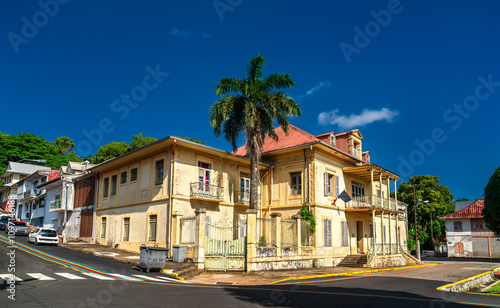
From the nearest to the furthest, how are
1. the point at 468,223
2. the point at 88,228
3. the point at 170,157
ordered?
1. the point at 170,157
2. the point at 88,228
3. the point at 468,223

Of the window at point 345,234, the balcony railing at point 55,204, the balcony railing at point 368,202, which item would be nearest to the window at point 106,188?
the balcony railing at point 55,204

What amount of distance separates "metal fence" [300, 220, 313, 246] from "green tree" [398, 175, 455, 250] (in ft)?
122

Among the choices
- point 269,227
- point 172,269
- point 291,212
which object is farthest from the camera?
point 291,212

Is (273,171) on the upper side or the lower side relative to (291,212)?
upper

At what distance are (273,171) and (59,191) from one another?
2329cm

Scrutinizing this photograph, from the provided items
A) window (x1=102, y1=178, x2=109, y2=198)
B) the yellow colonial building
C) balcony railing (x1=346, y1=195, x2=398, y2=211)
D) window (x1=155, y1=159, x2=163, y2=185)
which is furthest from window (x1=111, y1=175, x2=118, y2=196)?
balcony railing (x1=346, y1=195, x2=398, y2=211)

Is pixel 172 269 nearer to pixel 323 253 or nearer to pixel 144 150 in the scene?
pixel 144 150

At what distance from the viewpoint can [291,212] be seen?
81.6ft

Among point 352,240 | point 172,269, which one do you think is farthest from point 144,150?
point 352,240

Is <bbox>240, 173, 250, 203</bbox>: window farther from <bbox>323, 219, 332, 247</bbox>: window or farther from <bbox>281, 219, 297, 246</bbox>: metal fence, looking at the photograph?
<bbox>323, 219, 332, 247</bbox>: window

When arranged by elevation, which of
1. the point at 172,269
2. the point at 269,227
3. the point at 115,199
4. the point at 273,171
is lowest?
the point at 172,269

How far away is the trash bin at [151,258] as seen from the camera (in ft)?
52.4

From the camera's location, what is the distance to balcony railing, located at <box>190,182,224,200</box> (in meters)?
21.7

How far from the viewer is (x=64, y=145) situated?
3017 inches
